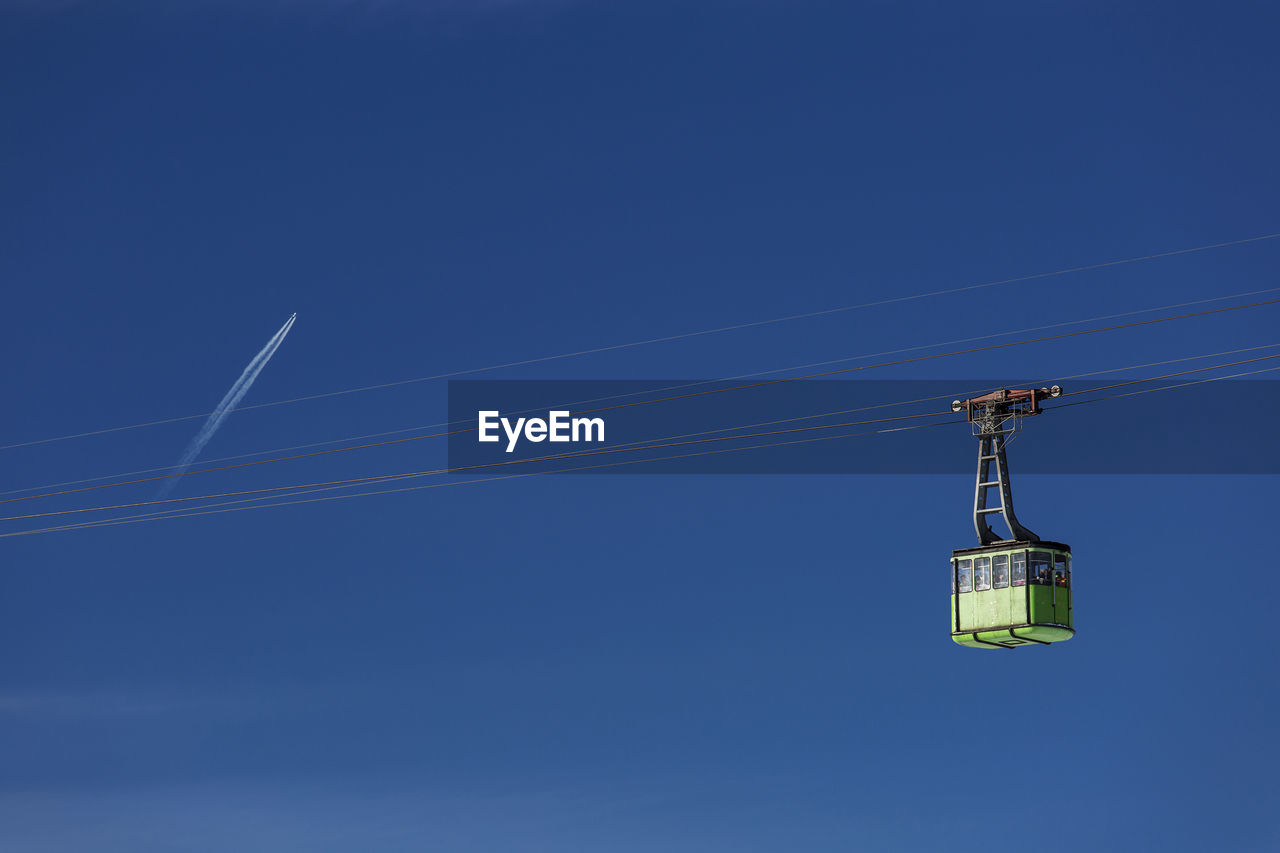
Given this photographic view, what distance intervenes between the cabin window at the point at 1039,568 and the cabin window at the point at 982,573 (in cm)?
168

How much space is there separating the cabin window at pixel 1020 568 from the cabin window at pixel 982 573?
1103 millimetres

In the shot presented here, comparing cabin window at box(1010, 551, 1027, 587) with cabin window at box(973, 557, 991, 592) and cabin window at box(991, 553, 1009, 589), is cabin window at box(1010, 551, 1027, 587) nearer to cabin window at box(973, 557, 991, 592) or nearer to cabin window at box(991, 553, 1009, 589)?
cabin window at box(991, 553, 1009, 589)

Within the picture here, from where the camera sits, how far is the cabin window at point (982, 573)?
8044 cm

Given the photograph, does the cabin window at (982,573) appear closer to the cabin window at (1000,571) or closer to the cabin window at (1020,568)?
the cabin window at (1000,571)

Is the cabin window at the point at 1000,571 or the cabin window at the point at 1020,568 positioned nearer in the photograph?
the cabin window at the point at 1020,568

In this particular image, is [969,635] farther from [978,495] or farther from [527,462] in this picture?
[527,462]

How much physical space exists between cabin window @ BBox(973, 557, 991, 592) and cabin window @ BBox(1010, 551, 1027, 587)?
110 centimetres

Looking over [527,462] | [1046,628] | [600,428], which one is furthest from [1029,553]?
[600,428]

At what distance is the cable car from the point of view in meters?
79.1

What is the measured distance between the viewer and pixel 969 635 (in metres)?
81.0

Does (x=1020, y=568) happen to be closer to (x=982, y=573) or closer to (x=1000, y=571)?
(x=1000, y=571)

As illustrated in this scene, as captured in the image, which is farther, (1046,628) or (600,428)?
(600,428)

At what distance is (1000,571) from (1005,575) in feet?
1.15

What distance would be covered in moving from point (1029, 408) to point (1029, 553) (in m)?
4.71
